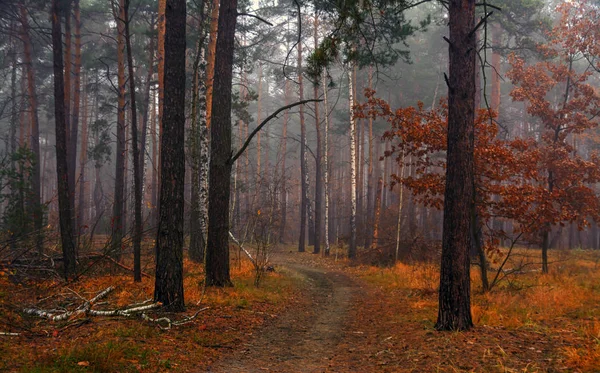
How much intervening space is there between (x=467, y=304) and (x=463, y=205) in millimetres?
1674

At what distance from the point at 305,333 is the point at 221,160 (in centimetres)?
487

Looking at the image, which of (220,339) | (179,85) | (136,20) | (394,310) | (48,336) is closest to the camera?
(48,336)

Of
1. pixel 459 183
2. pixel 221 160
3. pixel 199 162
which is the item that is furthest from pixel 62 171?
pixel 459 183

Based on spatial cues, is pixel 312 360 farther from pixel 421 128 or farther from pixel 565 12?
pixel 565 12

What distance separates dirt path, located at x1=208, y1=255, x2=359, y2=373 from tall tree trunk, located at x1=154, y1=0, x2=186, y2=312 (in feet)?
6.34

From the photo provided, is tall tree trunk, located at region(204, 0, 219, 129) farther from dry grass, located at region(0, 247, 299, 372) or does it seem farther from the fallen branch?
the fallen branch

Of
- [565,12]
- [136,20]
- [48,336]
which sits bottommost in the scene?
[48,336]

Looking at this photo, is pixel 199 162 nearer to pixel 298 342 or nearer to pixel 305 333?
pixel 305 333

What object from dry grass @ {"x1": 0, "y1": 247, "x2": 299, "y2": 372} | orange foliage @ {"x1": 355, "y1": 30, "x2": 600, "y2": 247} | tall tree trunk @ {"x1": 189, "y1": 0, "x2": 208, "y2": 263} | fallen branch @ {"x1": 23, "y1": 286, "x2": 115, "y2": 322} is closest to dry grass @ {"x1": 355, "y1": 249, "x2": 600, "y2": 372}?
orange foliage @ {"x1": 355, "y1": 30, "x2": 600, "y2": 247}

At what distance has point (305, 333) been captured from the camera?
7762 mm

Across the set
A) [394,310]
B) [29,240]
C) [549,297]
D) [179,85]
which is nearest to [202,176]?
[29,240]

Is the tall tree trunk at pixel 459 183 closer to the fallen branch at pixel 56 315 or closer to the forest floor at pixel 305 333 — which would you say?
the forest floor at pixel 305 333

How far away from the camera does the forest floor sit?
5164mm

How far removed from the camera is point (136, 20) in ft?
83.8
